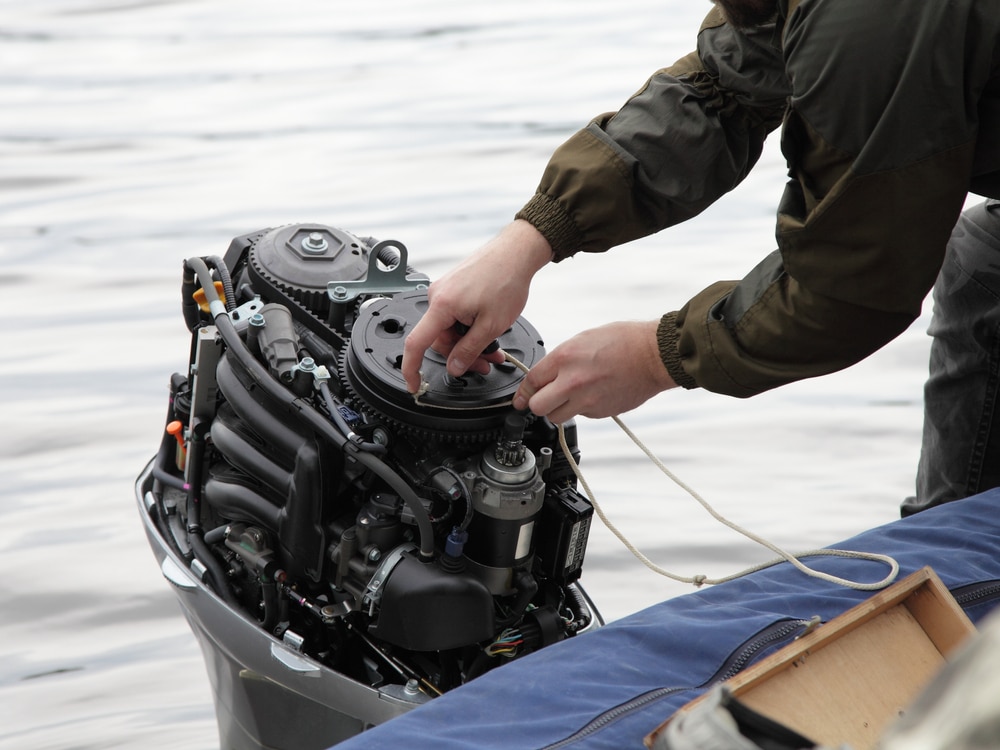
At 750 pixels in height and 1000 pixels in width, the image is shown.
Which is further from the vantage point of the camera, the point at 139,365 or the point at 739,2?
the point at 139,365

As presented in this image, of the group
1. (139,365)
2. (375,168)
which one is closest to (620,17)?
(375,168)

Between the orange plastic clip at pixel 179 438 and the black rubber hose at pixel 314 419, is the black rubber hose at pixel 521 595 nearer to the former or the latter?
the black rubber hose at pixel 314 419

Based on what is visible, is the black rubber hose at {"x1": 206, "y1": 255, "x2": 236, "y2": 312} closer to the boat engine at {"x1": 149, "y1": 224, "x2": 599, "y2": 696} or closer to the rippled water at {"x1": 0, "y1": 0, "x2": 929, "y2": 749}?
the boat engine at {"x1": 149, "y1": 224, "x2": 599, "y2": 696}

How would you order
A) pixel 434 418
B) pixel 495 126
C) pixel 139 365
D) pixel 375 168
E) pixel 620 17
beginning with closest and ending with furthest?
pixel 434 418 → pixel 139 365 → pixel 375 168 → pixel 495 126 → pixel 620 17

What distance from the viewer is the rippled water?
2.61 m

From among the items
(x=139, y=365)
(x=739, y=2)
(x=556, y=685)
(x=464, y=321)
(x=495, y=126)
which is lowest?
(x=139, y=365)

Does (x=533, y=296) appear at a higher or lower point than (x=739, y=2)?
lower

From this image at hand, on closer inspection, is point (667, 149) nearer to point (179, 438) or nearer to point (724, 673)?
point (724, 673)

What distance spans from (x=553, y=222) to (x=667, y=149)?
210mm

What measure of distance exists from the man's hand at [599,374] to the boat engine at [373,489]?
63 mm

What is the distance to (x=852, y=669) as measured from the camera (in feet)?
4.42

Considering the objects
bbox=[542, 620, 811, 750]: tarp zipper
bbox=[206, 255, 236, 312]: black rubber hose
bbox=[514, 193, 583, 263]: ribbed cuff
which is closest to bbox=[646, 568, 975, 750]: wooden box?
bbox=[542, 620, 811, 750]: tarp zipper

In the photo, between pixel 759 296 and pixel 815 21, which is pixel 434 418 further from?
pixel 815 21

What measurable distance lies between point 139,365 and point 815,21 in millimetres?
2434
